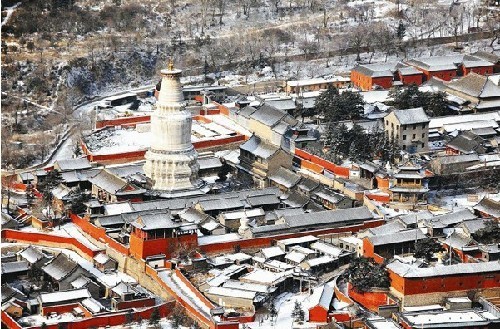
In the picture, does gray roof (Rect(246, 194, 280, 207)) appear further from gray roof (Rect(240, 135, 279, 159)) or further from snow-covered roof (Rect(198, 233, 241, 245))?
gray roof (Rect(240, 135, 279, 159))

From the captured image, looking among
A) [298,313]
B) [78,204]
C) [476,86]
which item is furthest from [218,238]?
[476,86]

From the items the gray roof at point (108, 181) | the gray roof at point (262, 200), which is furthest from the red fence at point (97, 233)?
the gray roof at point (262, 200)

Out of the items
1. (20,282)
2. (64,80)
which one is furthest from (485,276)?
(64,80)

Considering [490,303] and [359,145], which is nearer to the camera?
[490,303]

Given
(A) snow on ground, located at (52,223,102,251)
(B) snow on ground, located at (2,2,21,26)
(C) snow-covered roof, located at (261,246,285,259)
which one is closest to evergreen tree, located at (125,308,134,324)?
(C) snow-covered roof, located at (261,246,285,259)

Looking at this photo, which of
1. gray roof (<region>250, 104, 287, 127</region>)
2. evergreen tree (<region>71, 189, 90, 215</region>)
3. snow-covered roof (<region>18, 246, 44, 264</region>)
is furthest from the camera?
gray roof (<region>250, 104, 287, 127</region>)

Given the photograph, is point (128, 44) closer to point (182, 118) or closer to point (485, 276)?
point (182, 118)
